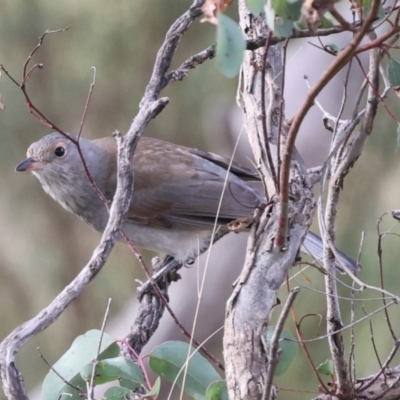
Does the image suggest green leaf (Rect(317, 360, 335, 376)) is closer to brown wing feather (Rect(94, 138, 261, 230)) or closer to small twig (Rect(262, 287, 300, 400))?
small twig (Rect(262, 287, 300, 400))

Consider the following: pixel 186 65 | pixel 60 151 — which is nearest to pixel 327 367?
pixel 186 65

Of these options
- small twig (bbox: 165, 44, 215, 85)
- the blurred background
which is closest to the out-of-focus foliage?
the blurred background

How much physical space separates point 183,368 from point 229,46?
751 millimetres

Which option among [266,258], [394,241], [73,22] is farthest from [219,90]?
[266,258]

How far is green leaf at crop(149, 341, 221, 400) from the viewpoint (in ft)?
4.86

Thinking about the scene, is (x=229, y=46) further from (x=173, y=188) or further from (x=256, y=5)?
(x=173, y=188)

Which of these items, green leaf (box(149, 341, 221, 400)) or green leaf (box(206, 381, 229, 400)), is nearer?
green leaf (box(206, 381, 229, 400))

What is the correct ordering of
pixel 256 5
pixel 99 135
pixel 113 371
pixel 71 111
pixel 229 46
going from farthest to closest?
1. pixel 99 135
2. pixel 71 111
3. pixel 113 371
4. pixel 256 5
5. pixel 229 46

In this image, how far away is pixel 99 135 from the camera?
5.37 m

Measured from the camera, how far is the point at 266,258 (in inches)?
52.9

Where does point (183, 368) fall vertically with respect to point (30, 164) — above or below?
below

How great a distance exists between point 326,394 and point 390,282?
2.60 metres

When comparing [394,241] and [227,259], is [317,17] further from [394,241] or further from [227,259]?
[394,241]

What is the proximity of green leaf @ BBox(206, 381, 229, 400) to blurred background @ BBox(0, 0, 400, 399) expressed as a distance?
8.32 feet
